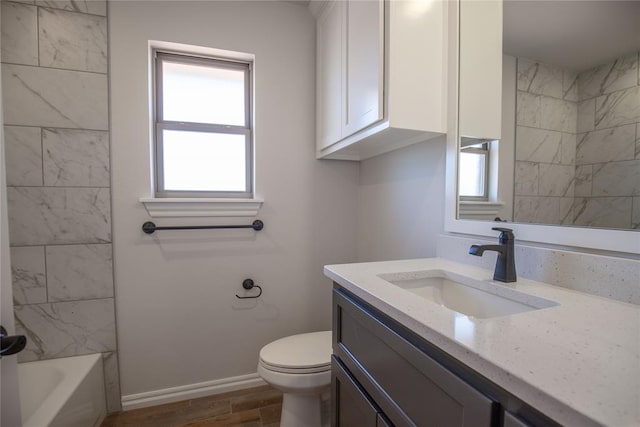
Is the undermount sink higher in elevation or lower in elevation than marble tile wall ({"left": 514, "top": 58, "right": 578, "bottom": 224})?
lower

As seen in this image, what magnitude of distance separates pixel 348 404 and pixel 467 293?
0.55 metres

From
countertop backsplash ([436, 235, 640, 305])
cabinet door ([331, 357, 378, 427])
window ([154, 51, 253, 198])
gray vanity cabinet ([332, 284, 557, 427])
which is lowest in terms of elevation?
cabinet door ([331, 357, 378, 427])

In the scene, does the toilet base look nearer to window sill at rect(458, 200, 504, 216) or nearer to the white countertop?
the white countertop

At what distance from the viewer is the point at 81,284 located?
1.58 metres

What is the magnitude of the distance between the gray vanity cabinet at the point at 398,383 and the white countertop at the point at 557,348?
4 centimetres

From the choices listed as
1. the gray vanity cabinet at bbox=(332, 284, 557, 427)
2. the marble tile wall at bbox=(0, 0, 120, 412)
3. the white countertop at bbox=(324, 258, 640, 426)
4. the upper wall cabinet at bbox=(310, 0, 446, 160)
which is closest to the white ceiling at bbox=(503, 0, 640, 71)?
the upper wall cabinet at bbox=(310, 0, 446, 160)

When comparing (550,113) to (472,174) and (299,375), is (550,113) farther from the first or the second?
(299,375)

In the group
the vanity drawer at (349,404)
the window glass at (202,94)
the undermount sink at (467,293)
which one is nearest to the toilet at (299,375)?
the vanity drawer at (349,404)

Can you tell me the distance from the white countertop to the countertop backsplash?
1.3 inches

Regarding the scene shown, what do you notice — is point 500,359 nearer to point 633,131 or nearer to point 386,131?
point 633,131

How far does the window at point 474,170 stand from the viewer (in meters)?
1.13

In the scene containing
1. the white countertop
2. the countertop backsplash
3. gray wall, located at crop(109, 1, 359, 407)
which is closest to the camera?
the white countertop

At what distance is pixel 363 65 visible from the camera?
1.28 metres

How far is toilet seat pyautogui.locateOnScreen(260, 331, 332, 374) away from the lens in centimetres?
133
